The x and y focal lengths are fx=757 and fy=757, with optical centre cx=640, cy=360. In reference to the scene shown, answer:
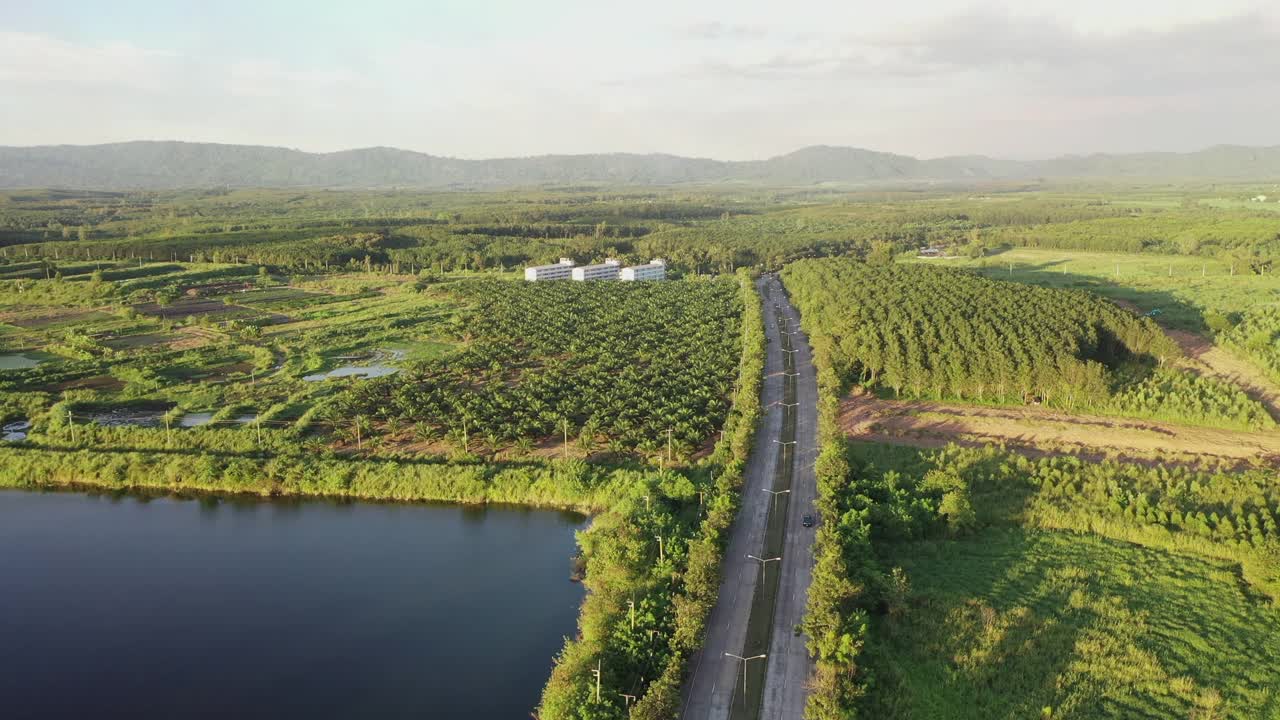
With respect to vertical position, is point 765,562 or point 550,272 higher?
point 550,272

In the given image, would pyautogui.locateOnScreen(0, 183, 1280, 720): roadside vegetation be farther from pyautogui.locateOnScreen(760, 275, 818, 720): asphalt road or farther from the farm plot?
pyautogui.locateOnScreen(760, 275, 818, 720): asphalt road

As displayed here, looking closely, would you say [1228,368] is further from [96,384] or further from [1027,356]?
[96,384]

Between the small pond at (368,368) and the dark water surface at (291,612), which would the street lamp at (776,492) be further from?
the small pond at (368,368)

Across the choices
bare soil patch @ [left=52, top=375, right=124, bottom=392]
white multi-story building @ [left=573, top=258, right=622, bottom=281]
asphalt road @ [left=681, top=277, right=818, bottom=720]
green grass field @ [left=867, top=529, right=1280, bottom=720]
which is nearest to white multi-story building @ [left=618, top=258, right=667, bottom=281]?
white multi-story building @ [left=573, top=258, right=622, bottom=281]

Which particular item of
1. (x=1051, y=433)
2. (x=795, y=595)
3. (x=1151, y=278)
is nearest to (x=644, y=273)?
(x=1151, y=278)

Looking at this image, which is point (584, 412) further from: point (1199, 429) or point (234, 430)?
point (1199, 429)

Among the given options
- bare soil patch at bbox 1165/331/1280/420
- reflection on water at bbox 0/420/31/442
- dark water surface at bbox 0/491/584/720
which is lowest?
dark water surface at bbox 0/491/584/720
